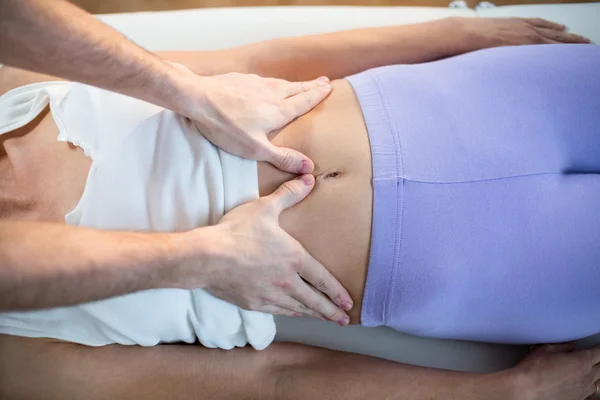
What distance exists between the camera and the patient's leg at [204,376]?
835mm

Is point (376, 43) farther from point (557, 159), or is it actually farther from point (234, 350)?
point (234, 350)

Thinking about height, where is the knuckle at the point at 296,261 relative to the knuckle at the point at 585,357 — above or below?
above

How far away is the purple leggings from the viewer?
0.80 m

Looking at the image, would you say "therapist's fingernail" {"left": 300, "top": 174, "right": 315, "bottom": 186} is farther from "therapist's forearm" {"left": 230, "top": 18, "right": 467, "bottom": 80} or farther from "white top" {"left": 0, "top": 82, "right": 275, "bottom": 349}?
"therapist's forearm" {"left": 230, "top": 18, "right": 467, "bottom": 80}

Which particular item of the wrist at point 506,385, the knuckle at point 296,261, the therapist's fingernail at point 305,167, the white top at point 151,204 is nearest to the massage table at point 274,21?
the white top at point 151,204

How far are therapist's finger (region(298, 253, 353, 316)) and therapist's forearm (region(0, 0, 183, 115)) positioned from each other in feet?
1.14

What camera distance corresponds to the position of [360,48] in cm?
110

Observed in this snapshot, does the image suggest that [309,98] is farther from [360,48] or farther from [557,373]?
[557,373]

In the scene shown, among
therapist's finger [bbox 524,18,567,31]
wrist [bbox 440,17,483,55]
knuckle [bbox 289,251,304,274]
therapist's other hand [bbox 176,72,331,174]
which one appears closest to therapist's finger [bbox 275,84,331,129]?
therapist's other hand [bbox 176,72,331,174]

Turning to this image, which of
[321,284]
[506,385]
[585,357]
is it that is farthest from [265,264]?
[585,357]

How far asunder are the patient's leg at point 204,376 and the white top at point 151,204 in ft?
0.08

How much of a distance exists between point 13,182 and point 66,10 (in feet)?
1.30

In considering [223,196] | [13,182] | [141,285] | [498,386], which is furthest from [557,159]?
[13,182]

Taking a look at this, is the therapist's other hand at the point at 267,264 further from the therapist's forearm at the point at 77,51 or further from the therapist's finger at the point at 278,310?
the therapist's forearm at the point at 77,51
